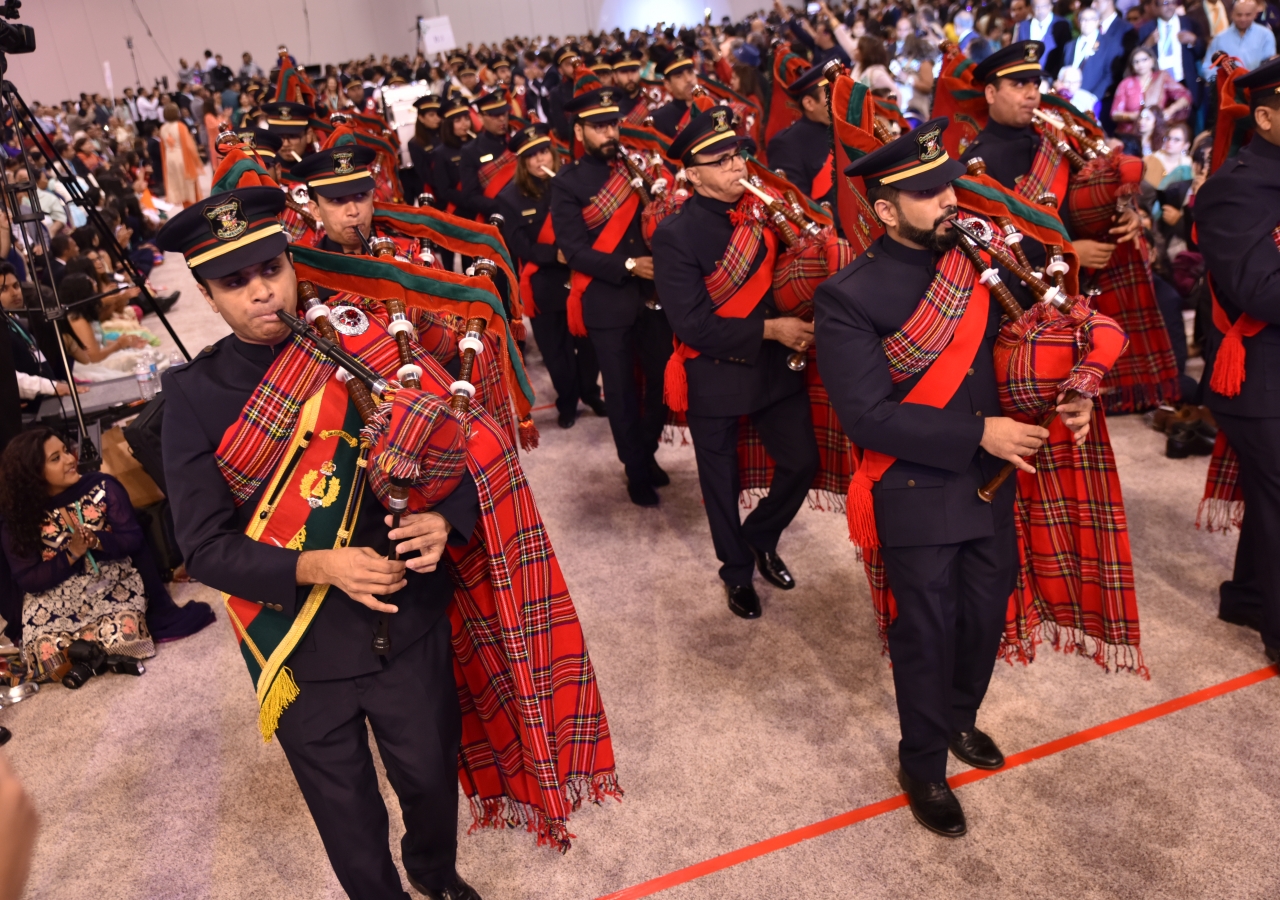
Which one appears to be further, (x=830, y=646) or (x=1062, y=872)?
(x=830, y=646)

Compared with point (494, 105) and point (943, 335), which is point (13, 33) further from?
point (943, 335)

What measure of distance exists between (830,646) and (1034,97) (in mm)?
2090

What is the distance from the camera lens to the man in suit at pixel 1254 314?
102 inches

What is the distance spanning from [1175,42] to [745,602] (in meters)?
6.93

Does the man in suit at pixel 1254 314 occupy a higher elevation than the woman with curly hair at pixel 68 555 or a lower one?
higher

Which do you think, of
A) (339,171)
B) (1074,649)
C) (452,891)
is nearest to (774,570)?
(1074,649)

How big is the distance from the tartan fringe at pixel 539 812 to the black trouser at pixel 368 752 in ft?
0.95

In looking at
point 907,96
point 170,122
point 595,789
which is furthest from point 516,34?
point 595,789

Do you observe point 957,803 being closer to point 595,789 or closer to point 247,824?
point 595,789

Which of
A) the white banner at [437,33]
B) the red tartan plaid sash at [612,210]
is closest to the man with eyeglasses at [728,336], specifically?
the red tartan plaid sash at [612,210]

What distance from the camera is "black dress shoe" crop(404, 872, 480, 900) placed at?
239 centimetres

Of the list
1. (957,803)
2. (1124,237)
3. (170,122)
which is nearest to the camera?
(957,803)

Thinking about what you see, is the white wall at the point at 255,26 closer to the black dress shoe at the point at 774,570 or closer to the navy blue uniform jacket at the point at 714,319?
the navy blue uniform jacket at the point at 714,319

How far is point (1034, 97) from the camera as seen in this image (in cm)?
345
